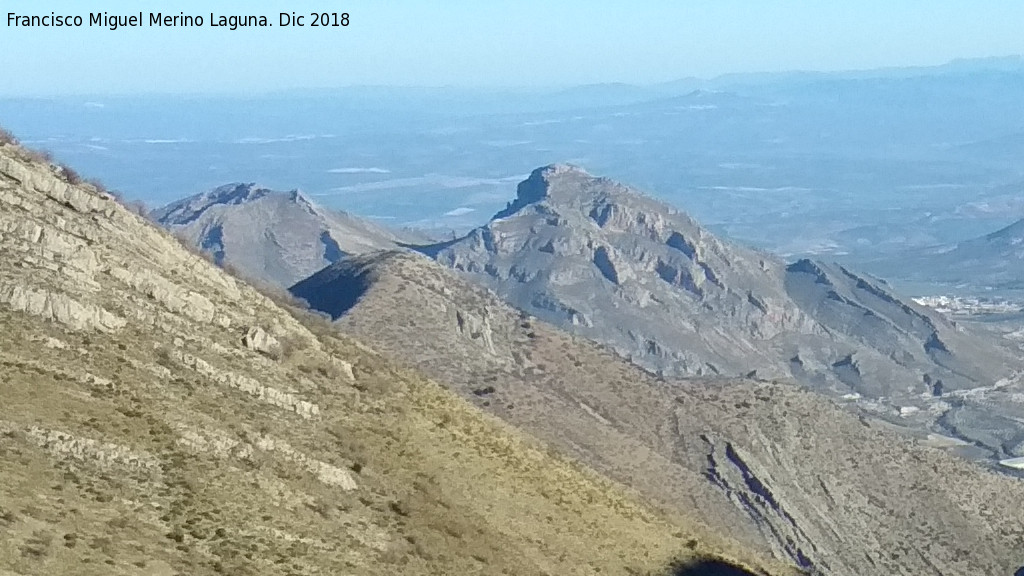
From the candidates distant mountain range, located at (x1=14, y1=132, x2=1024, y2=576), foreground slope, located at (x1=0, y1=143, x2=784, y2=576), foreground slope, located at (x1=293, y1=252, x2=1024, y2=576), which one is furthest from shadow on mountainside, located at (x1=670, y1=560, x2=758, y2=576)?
foreground slope, located at (x1=293, y1=252, x2=1024, y2=576)

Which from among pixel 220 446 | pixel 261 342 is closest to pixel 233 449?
pixel 220 446

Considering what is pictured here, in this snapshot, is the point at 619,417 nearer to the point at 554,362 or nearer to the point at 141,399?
the point at 554,362

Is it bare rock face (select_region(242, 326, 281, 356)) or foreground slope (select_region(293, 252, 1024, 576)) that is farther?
foreground slope (select_region(293, 252, 1024, 576))

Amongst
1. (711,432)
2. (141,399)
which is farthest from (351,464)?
(711,432)

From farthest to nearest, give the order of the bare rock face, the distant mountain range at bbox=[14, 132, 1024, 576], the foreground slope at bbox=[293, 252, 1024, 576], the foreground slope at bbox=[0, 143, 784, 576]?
the foreground slope at bbox=[293, 252, 1024, 576] → the bare rock face → the distant mountain range at bbox=[14, 132, 1024, 576] → the foreground slope at bbox=[0, 143, 784, 576]

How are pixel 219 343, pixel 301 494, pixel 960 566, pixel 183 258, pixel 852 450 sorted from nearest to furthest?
pixel 301 494, pixel 219 343, pixel 183 258, pixel 960 566, pixel 852 450

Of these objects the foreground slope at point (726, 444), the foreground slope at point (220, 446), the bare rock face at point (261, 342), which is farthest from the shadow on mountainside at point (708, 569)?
the foreground slope at point (726, 444)

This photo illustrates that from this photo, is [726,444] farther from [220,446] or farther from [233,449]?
[220,446]

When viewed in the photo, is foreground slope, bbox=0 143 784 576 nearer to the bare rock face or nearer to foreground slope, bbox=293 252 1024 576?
the bare rock face

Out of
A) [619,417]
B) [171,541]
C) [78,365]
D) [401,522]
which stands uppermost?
[78,365]
